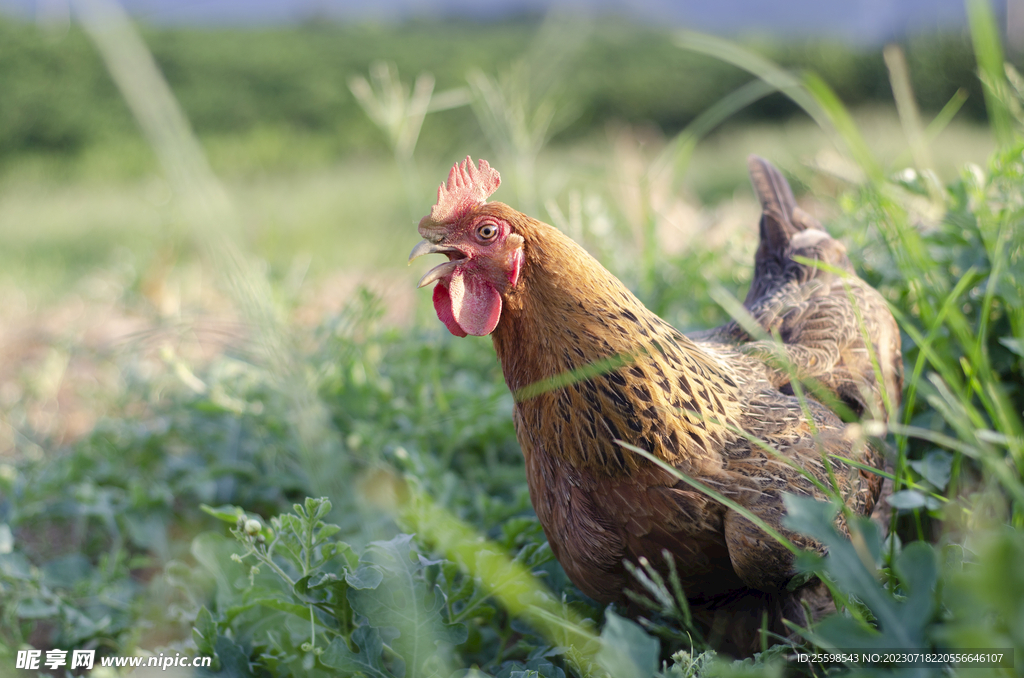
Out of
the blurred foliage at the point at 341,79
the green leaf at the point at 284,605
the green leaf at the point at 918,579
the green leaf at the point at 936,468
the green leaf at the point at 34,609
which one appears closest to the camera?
the green leaf at the point at 918,579

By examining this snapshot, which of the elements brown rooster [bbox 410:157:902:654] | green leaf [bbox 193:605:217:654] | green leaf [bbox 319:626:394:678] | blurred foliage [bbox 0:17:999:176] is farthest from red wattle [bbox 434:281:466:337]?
blurred foliage [bbox 0:17:999:176]

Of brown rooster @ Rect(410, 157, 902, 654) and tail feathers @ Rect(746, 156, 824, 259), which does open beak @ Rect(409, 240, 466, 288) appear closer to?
brown rooster @ Rect(410, 157, 902, 654)

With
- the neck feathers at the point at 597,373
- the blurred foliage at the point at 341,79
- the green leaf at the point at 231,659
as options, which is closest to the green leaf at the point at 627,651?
the neck feathers at the point at 597,373

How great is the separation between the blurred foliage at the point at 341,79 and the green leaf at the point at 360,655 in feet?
37.2

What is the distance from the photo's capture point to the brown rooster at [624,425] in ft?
4.59

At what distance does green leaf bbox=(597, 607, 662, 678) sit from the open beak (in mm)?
803

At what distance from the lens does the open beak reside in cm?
148

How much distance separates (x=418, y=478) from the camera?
1.96 meters

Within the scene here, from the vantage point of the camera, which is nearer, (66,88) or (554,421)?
(554,421)

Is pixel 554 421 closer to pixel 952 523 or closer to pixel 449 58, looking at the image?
pixel 952 523

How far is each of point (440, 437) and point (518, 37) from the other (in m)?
16.4

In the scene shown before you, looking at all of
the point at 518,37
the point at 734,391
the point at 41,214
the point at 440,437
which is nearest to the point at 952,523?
the point at 734,391

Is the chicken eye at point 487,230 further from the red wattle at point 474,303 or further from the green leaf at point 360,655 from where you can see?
the green leaf at point 360,655

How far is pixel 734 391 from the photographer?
1.57m
